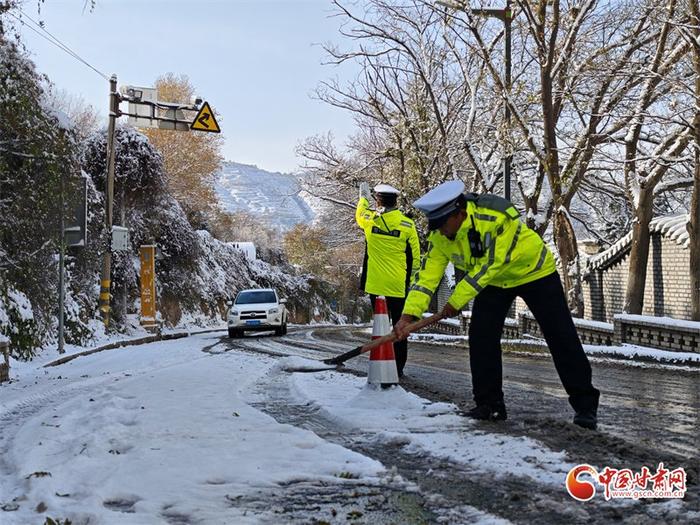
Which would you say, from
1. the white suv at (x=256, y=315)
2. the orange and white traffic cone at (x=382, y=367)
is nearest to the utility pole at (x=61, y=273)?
the white suv at (x=256, y=315)

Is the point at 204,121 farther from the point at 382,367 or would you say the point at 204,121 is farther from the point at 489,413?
the point at 489,413

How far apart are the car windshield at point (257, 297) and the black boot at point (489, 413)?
18.0 meters

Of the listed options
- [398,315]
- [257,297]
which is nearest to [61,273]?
[398,315]

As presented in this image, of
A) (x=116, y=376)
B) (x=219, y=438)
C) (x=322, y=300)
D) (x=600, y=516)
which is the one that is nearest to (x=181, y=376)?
(x=116, y=376)

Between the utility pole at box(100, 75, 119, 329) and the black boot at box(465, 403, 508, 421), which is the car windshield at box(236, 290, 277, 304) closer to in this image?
the utility pole at box(100, 75, 119, 329)

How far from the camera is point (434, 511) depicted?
297cm

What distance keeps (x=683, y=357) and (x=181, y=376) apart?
7497 mm

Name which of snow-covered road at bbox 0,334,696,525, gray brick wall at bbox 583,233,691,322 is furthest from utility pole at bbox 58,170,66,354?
gray brick wall at bbox 583,233,691,322

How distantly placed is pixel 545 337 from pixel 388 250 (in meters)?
3.06

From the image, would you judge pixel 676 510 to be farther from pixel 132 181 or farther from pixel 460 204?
pixel 132 181

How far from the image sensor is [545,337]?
15.9ft

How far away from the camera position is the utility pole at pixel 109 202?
19.3m

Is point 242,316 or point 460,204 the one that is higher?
point 460,204

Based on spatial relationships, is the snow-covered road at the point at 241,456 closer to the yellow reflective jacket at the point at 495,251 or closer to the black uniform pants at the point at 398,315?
the yellow reflective jacket at the point at 495,251
